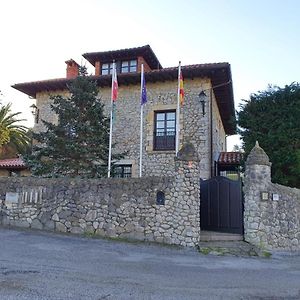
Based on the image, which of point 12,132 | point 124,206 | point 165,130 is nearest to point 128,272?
point 124,206

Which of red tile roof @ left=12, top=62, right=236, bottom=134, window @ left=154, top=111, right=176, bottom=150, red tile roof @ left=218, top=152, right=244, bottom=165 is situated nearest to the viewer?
red tile roof @ left=12, top=62, right=236, bottom=134

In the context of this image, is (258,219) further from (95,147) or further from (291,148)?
(95,147)

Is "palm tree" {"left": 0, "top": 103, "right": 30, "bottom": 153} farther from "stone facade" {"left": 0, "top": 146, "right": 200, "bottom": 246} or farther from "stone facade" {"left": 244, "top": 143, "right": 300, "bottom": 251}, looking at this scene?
"stone facade" {"left": 244, "top": 143, "right": 300, "bottom": 251}

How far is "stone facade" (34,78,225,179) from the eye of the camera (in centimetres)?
1530

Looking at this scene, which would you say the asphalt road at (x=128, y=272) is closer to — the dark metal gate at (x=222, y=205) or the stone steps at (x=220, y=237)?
the stone steps at (x=220, y=237)

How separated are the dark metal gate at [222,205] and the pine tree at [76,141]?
13.8ft

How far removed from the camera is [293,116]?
1324cm

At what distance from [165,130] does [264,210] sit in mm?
7010

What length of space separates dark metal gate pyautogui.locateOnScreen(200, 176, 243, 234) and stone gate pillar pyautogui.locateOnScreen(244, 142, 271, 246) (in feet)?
1.62

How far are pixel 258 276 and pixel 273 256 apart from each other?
2.94 meters

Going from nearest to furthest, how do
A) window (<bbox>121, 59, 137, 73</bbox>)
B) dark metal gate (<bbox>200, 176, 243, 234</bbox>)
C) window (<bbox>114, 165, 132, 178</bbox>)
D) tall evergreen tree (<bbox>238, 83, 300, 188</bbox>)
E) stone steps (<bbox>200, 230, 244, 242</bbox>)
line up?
1. stone steps (<bbox>200, 230, 244, 242</bbox>)
2. dark metal gate (<bbox>200, 176, 243, 234</bbox>)
3. tall evergreen tree (<bbox>238, 83, 300, 188</bbox>)
4. window (<bbox>114, 165, 132, 178</bbox>)
5. window (<bbox>121, 59, 137, 73</bbox>)

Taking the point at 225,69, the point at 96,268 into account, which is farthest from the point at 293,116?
the point at 96,268

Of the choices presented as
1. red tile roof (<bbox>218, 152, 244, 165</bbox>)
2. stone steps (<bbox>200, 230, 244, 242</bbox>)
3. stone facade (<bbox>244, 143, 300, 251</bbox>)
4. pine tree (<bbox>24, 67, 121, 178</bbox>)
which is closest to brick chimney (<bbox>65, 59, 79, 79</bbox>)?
pine tree (<bbox>24, 67, 121, 178</bbox>)

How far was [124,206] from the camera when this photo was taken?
33.3ft
